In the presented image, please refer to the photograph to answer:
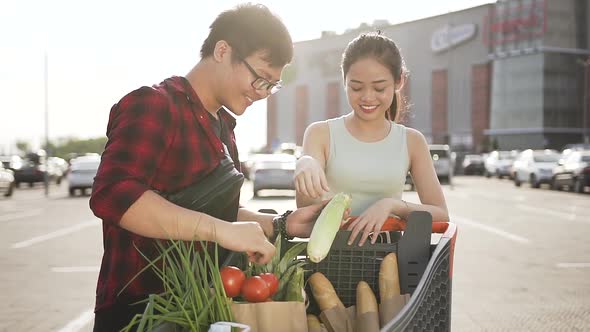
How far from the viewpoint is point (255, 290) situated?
1967 mm

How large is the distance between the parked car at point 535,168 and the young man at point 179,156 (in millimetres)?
29424

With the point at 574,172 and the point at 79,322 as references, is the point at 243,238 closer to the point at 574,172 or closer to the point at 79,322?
the point at 79,322

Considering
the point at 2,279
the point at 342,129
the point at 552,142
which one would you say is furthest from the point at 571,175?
the point at 552,142

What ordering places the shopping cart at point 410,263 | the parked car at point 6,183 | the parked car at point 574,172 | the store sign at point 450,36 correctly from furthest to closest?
the store sign at point 450,36 < the parked car at point 6,183 < the parked car at point 574,172 < the shopping cart at point 410,263

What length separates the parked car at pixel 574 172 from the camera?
24922mm

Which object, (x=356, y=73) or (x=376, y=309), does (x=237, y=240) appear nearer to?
(x=376, y=309)

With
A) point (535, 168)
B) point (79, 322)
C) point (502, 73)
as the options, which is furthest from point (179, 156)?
point (502, 73)

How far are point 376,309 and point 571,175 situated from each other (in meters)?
25.6

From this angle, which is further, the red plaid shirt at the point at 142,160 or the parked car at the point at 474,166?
the parked car at the point at 474,166

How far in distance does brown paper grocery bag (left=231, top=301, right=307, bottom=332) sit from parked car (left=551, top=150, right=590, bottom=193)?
24856 millimetres

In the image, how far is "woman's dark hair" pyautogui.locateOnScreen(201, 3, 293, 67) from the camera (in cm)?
234

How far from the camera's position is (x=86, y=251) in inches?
433

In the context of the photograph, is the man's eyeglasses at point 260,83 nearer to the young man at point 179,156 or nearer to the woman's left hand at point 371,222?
the young man at point 179,156

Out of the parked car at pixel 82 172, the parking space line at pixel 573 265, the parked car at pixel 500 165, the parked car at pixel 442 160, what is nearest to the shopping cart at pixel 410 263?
the parking space line at pixel 573 265
